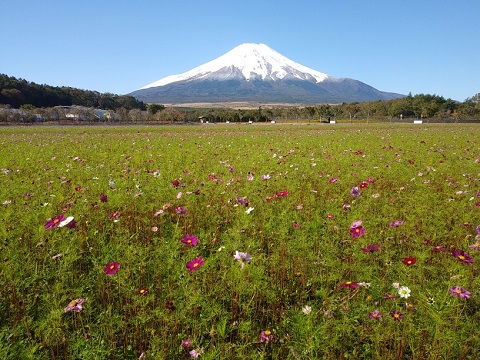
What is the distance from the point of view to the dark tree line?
93.2 metres

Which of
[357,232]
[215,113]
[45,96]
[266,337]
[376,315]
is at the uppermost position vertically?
[45,96]

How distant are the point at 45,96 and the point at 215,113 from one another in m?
55.4

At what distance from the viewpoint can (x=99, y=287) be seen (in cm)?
248

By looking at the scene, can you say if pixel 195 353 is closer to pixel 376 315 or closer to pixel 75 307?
pixel 75 307

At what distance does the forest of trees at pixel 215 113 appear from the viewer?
8506cm

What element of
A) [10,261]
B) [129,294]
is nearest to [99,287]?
[129,294]

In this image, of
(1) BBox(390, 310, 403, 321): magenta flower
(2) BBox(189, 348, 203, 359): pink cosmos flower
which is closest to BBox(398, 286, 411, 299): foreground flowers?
(1) BBox(390, 310, 403, 321): magenta flower

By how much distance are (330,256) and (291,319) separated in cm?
87

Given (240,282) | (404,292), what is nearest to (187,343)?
(240,282)

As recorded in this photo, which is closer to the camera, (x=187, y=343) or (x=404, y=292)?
(x=187, y=343)

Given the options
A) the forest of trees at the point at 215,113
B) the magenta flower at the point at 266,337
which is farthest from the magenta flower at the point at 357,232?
the forest of trees at the point at 215,113

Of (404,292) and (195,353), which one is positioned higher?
(404,292)

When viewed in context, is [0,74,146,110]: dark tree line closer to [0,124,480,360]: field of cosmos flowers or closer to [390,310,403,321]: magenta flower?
[0,124,480,360]: field of cosmos flowers

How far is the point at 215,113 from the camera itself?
382 ft
